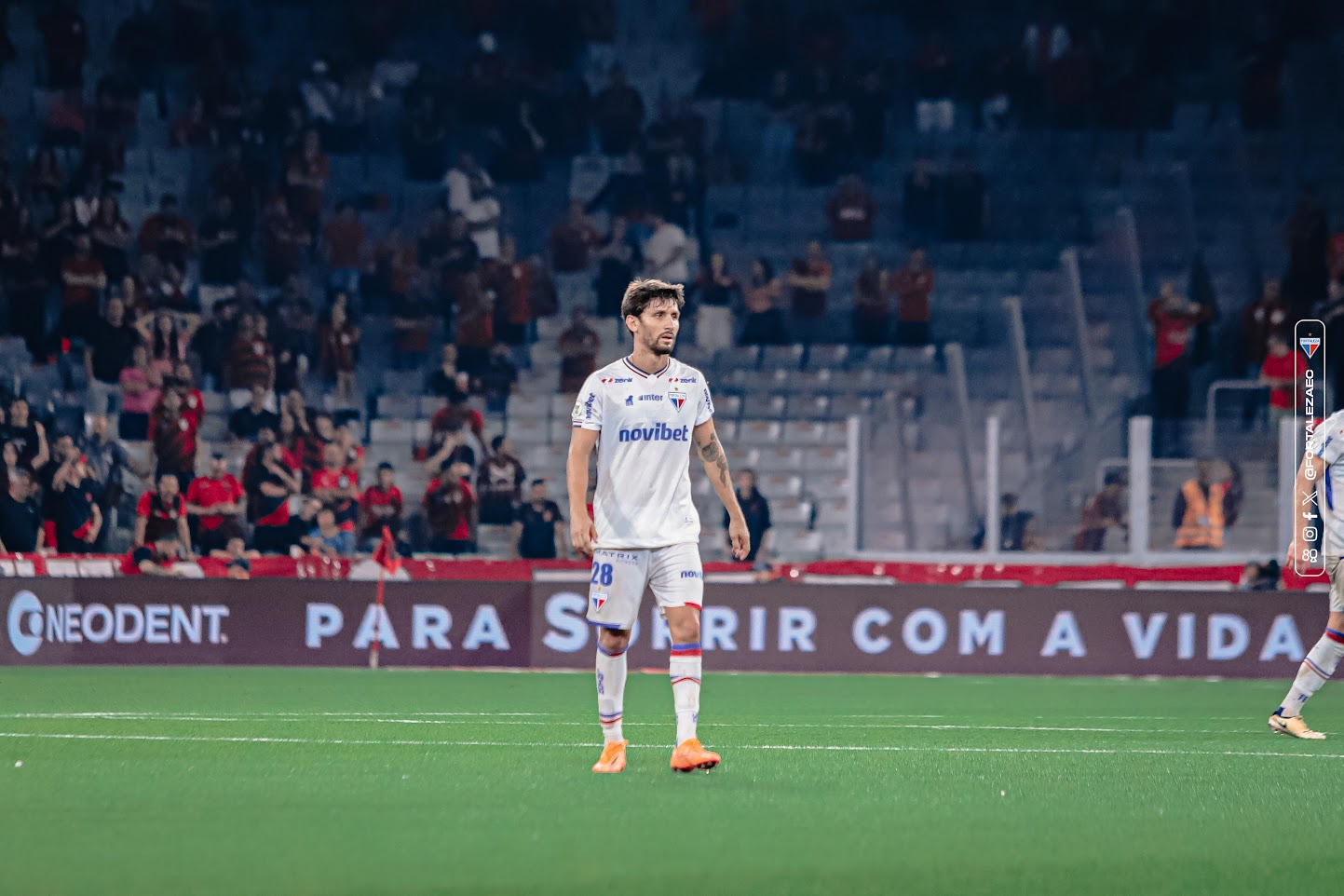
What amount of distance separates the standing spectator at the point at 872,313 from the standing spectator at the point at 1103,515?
5385mm

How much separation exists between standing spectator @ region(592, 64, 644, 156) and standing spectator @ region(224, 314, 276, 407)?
20.5ft

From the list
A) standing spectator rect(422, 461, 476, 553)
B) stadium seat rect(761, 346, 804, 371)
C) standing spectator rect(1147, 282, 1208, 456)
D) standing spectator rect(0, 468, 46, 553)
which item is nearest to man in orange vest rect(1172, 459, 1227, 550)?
standing spectator rect(1147, 282, 1208, 456)

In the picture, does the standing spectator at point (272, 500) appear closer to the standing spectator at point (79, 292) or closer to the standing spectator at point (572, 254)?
the standing spectator at point (79, 292)

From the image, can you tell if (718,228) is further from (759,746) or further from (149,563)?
(759,746)

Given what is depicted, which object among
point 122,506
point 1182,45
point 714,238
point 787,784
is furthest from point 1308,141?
point 787,784

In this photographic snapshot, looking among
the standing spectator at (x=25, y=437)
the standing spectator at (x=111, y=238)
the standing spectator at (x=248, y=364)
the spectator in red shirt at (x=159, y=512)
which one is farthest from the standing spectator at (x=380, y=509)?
the standing spectator at (x=111, y=238)

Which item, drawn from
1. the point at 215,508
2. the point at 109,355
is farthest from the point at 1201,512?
the point at 109,355

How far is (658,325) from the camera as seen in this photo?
8.48 m

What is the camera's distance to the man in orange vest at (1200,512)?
1828 cm

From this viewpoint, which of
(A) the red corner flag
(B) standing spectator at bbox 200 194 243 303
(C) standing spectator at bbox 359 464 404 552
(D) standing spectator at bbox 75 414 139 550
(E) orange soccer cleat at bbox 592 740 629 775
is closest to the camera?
(E) orange soccer cleat at bbox 592 740 629 775

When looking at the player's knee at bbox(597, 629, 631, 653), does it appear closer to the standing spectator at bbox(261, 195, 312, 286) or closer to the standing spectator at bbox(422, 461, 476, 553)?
the standing spectator at bbox(422, 461, 476, 553)

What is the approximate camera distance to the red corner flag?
18.0 metres

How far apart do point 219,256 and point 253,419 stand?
14.5 feet

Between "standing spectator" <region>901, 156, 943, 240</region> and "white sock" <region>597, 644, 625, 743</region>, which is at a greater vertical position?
"standing spectator" <region>901, 156, 943, 240</region>
